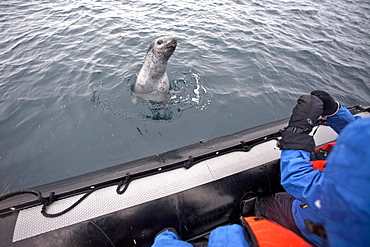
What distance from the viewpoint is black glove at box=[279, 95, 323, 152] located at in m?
2.32

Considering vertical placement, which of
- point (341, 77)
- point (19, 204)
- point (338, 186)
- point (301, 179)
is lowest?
point (341, 77)

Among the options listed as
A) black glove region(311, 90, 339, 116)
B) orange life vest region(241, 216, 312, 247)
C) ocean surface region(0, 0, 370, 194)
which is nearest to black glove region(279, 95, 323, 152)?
black glove region(311, 90, 339, 116)

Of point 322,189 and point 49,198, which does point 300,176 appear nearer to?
point 322,189

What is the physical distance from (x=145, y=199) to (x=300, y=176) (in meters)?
1.84

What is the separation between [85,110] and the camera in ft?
18.4

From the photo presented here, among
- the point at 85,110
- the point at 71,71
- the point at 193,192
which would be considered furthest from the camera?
the point at 71,71

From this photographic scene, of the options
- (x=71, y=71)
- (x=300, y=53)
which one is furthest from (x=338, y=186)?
(x=300, y=53)

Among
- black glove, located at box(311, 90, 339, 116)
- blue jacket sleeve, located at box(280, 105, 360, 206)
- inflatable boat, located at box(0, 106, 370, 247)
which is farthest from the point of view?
black glove, located at box(311, 90, 339, 116)

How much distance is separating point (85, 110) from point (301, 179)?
5.28 metres

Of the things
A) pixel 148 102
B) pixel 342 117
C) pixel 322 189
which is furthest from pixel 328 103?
pixel 148 102

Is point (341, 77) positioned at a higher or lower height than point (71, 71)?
lower

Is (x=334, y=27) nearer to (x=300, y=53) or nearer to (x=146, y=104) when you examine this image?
(x=300, y=53)

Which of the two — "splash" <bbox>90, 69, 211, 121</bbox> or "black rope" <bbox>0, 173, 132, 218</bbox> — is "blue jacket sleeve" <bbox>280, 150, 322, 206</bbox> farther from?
"splash" <bbox>90, 69, 211, 121</bbox>

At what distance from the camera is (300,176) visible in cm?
204
